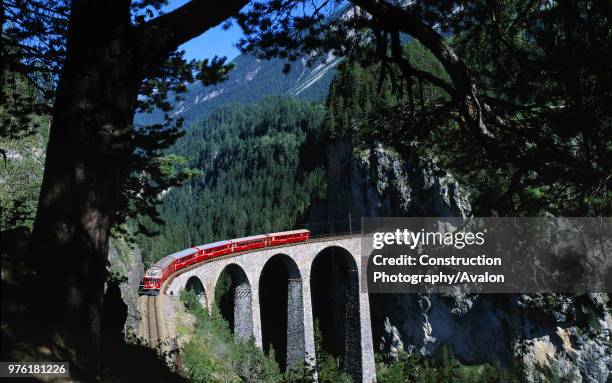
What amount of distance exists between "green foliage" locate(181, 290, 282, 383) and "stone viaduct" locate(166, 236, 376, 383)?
314 centimetres

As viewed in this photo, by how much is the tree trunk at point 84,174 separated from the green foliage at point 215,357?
7343 mm

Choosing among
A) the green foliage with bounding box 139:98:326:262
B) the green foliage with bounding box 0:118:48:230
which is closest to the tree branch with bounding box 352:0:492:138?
the green foliage with bounding box 0:118:48:230

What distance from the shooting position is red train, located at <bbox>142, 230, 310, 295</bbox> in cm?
2340

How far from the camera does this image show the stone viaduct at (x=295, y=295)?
28172 millimetres

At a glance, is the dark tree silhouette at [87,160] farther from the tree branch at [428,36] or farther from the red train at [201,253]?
the red train at [201,253]

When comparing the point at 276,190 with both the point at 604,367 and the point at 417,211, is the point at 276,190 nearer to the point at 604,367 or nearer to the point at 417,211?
the point at 417,211

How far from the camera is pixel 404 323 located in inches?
1813

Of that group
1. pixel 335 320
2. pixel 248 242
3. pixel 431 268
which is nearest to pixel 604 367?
pixel 431 268

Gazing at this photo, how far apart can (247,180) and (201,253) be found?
293 feet

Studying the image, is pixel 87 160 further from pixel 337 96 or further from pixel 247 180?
pixel 247 180

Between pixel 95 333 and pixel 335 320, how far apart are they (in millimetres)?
55619

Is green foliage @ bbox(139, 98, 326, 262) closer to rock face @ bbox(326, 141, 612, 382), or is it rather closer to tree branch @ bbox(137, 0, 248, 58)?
rock face @ bbox(326, 141, 612, 382)

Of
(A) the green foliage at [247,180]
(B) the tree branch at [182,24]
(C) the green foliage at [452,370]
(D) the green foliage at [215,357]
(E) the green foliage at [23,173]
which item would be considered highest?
(A) the green foliage at [247,180]

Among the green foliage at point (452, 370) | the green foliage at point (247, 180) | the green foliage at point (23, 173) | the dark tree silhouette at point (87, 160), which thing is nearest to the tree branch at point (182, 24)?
the dark tree silhouette at point (87, 160)
